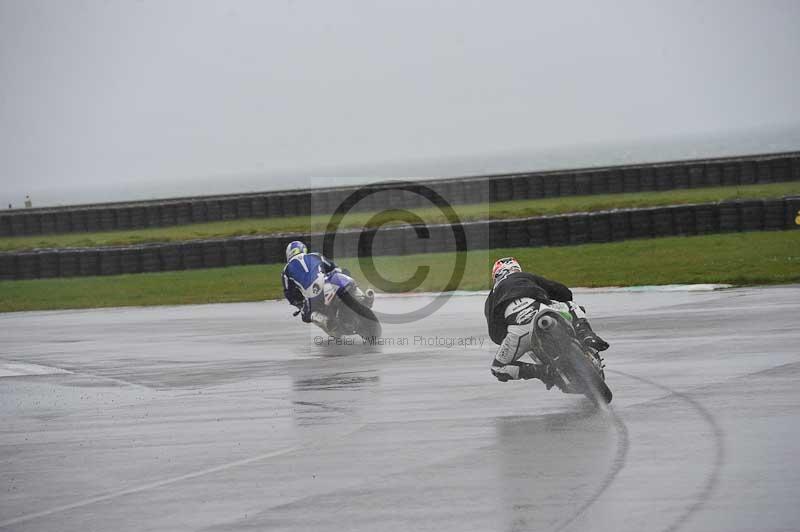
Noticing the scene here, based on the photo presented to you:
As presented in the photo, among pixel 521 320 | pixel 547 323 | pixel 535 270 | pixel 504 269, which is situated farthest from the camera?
pixel 535 270

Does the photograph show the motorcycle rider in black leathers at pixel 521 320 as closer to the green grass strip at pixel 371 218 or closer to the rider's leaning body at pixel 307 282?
the rider's leaning body at pixel 307 282

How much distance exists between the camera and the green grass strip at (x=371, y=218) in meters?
28.7

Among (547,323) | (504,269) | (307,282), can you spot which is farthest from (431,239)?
(547,323)

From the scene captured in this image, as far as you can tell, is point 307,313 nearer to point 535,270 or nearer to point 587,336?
point 587,336

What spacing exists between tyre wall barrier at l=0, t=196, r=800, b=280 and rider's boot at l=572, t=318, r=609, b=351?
47.0 feet

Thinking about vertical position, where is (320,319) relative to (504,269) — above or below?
below

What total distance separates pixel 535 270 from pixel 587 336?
11.5 m

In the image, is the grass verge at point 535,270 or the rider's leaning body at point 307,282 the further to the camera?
the grass verge at point 535,270

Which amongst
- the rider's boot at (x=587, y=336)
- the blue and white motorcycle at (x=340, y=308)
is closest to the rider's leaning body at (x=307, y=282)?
the blue and white motorcycle at (x=340, y=308)

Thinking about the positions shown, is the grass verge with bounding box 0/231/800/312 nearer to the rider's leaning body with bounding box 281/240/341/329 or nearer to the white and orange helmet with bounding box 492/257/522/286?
the rider's leaning body with bounding box 281/240/341/329

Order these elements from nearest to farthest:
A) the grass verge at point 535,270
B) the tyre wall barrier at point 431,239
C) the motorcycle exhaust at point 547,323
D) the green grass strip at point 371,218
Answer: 1. the motorcycle exhaust at point 547,323
2. the grass verge at point 535,270
3. the tyre wall barrier at point 431,239
4. the green grass strip at point 371,218

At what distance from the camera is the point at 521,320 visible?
31.3 feet

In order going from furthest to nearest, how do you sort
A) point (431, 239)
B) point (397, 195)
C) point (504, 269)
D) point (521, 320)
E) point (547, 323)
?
point (397, 195) → point (431, 239) → point (504, 269) → point (521, 320) → point (547, 323)

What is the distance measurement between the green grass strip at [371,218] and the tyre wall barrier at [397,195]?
0.74ft
